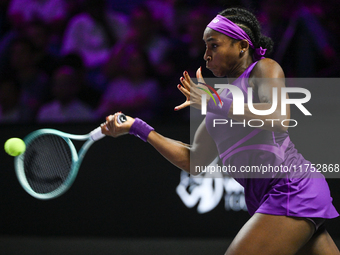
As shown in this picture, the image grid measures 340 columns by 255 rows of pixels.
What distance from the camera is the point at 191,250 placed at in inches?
131

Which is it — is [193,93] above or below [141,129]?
above

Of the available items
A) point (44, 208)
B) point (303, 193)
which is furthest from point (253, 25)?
point (44, 208)

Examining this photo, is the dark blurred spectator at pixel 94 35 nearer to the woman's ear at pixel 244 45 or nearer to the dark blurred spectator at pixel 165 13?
the dark blurred spectator at pixel 165 13

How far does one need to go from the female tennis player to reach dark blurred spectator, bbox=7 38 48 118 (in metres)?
2.17

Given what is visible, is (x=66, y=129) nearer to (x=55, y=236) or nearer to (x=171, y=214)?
(x=55, y=236)

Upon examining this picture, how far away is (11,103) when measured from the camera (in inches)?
157

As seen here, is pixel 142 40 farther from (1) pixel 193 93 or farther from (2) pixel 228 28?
(1) pixel 193 93

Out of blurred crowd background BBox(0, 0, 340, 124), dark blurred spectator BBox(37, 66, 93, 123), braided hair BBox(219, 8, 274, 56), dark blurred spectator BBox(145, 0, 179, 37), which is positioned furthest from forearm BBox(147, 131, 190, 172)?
dark blurred spectator BBox(145, 0, 179, 37)

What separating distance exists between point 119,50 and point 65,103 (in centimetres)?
71

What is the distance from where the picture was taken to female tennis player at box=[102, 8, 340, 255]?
5.36 ft

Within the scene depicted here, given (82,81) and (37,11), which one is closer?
(82,81)

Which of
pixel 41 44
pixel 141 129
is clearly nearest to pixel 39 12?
pixel 41 44

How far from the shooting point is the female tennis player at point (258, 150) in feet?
5.36

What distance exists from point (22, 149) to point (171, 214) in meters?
1.52
